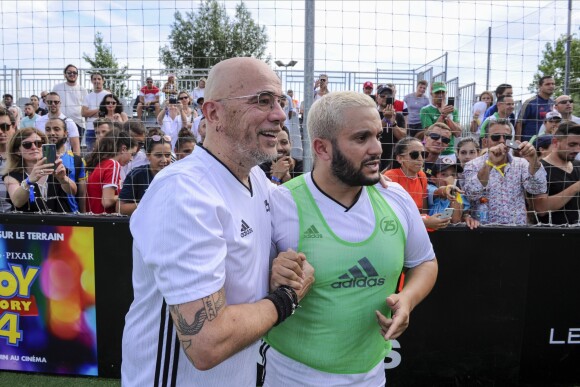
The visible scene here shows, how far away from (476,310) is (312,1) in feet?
9.11

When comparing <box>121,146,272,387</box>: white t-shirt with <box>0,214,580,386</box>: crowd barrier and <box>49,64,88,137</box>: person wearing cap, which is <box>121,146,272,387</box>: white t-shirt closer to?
<box>0,214,580,386</box>: crowd barrier

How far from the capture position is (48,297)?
3.97 metres

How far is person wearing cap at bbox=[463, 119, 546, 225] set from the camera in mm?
4035

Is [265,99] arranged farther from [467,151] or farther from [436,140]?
[467,151]

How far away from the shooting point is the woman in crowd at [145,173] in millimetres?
4008

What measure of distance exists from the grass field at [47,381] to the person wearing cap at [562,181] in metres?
3.91

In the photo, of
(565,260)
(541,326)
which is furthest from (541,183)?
(541,326)

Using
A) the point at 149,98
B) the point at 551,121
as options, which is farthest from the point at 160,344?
the point at 149,98

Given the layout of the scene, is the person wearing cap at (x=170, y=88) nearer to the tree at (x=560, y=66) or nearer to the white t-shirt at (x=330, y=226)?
the tree at (x=560, y=66)

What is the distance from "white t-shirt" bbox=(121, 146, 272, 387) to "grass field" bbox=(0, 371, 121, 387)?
265 cm

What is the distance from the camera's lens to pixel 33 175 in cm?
380

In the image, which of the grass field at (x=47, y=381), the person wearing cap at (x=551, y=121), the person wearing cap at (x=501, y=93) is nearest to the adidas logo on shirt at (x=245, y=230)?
the grass field at (x=47, y=381)

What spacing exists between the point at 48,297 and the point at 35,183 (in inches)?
36.8

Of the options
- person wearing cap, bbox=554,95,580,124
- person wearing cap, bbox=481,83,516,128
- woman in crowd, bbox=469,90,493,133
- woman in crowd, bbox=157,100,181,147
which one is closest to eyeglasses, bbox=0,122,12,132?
woman in crowd, bbox=157,100,181,147
